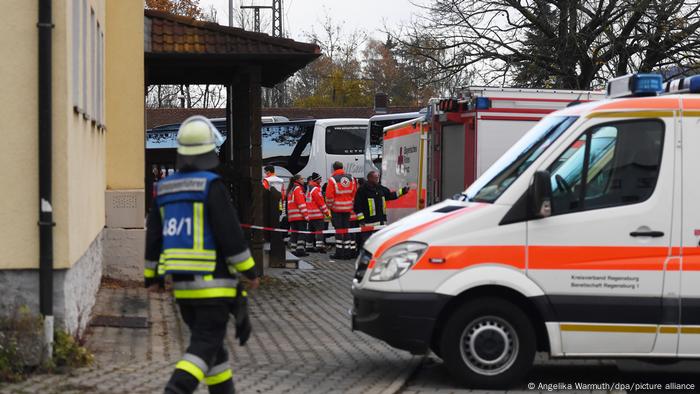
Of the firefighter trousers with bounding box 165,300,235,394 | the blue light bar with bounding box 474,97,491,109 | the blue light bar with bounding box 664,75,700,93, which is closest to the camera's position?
the firefighter trousers with bounding box 165,300,235,394

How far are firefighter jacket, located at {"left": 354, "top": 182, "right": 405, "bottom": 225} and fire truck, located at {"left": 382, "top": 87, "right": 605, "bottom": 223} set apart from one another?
4.11 m

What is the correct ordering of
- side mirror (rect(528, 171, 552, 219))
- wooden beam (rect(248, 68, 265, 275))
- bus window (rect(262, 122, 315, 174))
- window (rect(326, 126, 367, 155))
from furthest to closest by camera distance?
window (rect(326, 126, 367, 155)) < bus window (rect(262, 122, 315, 174)) < wooden beam (rect(248, 68, 265, 275)) < side mirror (rect(528, 171, 552, 219))

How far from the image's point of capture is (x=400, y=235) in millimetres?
8656

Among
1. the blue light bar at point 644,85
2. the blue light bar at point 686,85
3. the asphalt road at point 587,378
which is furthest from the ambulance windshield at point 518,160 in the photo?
the asphalt road at point 587,378

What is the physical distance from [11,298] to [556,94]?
8295 millimetres

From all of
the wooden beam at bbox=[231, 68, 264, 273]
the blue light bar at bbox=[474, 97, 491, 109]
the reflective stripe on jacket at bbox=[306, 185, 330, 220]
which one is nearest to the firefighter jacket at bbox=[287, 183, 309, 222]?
the reflective stripe on jacket at bbox=[306, 185, 330, 220]

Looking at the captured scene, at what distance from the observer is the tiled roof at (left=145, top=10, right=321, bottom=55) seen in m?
15.7

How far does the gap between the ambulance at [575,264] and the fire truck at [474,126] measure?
4.34 meters

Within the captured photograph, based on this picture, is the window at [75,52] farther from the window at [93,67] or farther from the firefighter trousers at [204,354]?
the firefighter trousers at [204,354]

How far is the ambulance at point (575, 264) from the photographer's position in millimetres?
8398

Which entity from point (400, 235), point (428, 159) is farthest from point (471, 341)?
point (428, 159)

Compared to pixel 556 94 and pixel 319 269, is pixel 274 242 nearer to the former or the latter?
pixel 319 269

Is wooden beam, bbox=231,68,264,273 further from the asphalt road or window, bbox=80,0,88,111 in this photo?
the asphalt road

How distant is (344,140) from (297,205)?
11.1 metres
